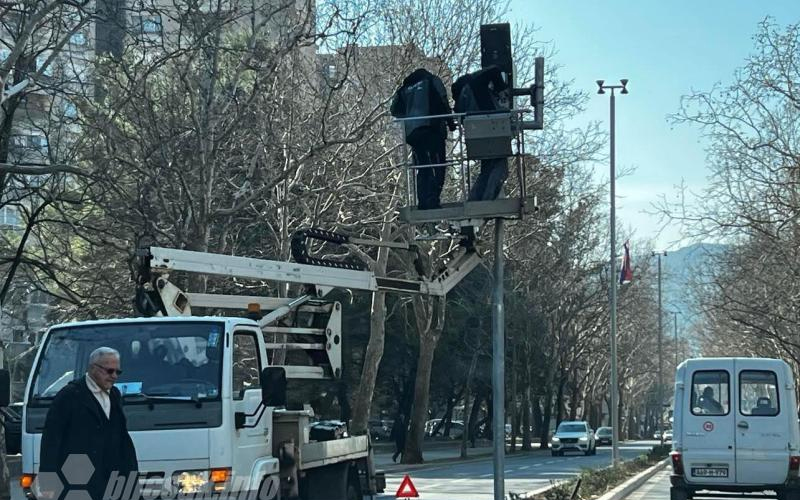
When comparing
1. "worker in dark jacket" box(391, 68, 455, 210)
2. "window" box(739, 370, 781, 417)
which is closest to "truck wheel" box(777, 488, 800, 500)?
"window" box(739, 370, 781, 417)

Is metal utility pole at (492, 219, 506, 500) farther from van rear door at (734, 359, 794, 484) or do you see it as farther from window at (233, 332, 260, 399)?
van rear door at (734, 359, 794, 484)

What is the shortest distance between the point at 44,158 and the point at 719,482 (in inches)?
561

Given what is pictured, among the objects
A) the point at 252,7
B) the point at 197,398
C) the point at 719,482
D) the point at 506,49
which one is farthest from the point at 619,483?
the point at 197,398

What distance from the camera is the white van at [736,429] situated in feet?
61.2

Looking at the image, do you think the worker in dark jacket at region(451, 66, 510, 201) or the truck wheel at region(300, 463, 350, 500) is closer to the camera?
the truck wheel at region(300, 463, 350, 500)

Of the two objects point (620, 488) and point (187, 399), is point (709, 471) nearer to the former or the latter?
point (620, 488)

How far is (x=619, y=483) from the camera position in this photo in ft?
83.3

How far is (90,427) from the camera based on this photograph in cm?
704

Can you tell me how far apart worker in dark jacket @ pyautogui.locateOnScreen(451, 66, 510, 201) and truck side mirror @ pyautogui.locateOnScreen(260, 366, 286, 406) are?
3493 millimetres

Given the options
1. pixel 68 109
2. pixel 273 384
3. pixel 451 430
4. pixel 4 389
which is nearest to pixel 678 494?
pixel 273 384

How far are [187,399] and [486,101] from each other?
468cm

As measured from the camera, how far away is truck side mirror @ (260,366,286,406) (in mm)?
9609

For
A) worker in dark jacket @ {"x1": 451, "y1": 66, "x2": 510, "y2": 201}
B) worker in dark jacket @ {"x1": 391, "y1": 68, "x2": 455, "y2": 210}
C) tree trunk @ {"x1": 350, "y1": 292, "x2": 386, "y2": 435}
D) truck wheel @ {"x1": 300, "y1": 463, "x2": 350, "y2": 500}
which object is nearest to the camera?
truck wheel @ {"x1": 300, "y1": 463, "x2": 350, "y2": 500}

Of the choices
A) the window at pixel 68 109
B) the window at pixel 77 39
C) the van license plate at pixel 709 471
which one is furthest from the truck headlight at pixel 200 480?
the window at pixel 68 109
